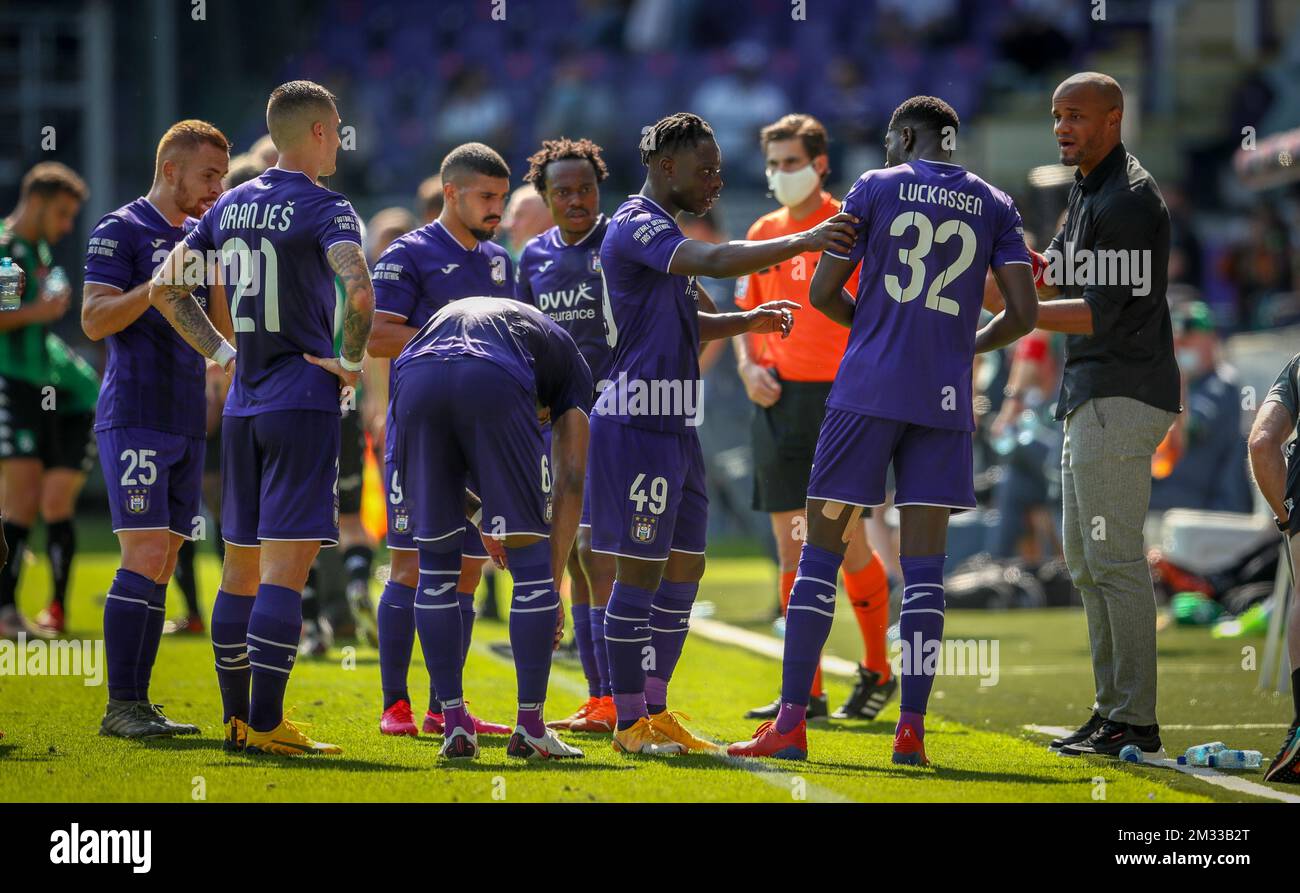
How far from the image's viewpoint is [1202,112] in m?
25.2

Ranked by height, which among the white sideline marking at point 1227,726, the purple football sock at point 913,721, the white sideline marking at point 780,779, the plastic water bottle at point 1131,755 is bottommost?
the white sideline marking at point 1227,726

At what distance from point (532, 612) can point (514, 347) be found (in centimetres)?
88

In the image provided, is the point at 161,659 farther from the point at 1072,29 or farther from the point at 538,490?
the point at 1072,29

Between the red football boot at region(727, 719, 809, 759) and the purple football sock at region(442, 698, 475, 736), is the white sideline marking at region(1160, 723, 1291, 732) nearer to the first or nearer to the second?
the red football boot at region(727, 719, 809, 759)

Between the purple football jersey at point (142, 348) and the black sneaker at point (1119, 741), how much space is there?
361cm

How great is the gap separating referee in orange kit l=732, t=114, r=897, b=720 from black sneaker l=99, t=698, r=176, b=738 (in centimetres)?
266

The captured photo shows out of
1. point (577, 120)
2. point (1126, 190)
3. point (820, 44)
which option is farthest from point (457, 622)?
point (820, 44)

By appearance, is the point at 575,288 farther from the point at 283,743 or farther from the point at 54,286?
the point at 54,286

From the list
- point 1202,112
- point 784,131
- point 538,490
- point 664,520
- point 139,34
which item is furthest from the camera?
point 1202,112

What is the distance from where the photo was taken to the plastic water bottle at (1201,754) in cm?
602

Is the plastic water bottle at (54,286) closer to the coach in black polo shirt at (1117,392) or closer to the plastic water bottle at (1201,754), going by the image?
the coach in black polo shirt at (1117,392)

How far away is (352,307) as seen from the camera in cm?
580

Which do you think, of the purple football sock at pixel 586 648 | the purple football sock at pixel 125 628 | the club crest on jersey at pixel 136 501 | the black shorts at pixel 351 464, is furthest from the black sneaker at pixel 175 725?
the black shorts at pixel 351 464

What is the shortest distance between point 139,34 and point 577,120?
598cm
